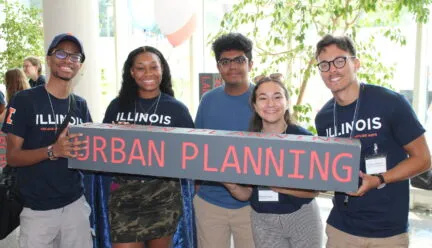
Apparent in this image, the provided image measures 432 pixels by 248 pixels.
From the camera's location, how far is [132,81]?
217 centimetres

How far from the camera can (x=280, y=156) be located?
5.43 ft

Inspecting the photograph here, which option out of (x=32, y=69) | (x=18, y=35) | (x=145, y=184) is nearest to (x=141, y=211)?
(x=145, y=184)

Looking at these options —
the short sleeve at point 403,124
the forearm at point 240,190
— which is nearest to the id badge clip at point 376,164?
A: the short sleeve at point 403,124

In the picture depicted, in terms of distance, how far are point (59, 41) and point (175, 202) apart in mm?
961

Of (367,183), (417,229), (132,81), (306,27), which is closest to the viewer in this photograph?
(367,183)

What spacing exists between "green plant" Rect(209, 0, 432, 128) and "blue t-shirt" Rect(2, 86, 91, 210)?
2345mm

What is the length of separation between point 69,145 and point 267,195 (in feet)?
2.92

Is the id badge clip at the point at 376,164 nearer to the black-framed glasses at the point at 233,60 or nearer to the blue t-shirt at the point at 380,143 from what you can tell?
the blue t-shirt at the point at 380,143

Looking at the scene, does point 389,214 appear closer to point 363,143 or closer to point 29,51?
point 363,143

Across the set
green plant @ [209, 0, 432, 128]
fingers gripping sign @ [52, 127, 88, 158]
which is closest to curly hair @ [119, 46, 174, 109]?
fingers gripping sign @ [52, 127, 88, 158]

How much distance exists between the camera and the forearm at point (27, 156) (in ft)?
6.31

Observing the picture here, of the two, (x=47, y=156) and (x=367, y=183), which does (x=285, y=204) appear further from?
(x=47, y=156)

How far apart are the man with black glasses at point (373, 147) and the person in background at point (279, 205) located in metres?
0.12

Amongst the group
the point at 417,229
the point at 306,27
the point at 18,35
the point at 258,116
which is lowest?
the point at 417,229
